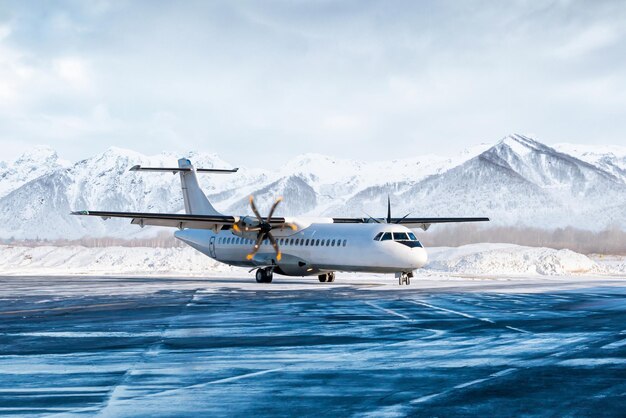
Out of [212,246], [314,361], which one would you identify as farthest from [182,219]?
[314,361]

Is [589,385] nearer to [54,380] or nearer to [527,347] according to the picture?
[527,347]

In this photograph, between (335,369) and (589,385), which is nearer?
(589,385)

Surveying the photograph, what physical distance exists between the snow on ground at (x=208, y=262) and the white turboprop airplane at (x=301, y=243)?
12.3m

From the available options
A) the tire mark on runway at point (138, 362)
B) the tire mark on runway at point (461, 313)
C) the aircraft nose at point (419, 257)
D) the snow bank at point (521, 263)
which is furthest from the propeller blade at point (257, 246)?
the snow bank at point (521, 263)

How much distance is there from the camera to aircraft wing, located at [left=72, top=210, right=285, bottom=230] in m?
36.6

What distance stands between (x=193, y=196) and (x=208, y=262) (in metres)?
31.8

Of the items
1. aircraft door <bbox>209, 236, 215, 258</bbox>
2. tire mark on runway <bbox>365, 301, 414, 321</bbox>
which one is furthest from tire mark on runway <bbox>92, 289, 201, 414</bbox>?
aircraft door <bbox>209, 236, 215, 258</bbox>

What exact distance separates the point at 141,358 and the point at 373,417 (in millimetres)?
5096

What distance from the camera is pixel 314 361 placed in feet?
36.3

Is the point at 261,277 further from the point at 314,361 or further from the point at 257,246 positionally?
the point at 314,361

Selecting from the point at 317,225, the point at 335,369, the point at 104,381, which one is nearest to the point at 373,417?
the point at 335,369

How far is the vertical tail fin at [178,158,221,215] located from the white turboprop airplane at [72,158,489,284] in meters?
2.64

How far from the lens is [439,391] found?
343 inches

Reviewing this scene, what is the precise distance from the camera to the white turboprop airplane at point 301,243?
34.8 meters
